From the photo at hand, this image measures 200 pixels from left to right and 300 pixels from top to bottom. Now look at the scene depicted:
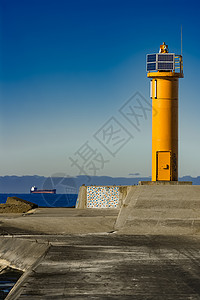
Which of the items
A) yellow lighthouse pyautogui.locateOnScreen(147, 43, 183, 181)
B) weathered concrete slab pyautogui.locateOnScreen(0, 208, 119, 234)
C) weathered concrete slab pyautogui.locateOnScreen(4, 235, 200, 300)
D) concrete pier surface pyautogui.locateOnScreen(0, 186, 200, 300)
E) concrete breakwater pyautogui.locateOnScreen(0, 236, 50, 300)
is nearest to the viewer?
weathered concrete slab pyautogui.locateOnScreen(4, 235, 200, 300)

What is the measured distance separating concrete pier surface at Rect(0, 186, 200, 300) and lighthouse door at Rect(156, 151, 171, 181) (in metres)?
7.95

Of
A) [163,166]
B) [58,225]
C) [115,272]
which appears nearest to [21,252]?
[115,272]

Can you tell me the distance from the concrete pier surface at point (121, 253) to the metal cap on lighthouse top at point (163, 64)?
9492 mm

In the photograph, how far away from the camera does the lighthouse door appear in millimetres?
26656

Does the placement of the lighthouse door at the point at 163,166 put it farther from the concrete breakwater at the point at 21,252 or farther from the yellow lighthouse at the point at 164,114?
the concrete breakwater at the point at 21,252

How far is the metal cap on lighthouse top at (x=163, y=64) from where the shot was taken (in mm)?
26516

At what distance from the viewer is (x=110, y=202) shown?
2828 centimetres

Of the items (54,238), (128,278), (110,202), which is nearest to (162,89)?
(110,202)

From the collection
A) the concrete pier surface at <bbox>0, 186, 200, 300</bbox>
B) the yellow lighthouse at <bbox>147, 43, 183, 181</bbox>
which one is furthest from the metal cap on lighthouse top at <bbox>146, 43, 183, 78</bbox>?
the concrete pier surface at <bbox>0, 186, 200, 300</bbox>

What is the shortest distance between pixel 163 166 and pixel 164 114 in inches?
108

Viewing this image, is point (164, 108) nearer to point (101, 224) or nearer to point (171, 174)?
point (171, 174)

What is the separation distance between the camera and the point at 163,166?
26.7 meters

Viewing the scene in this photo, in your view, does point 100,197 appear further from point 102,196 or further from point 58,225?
point 58,225

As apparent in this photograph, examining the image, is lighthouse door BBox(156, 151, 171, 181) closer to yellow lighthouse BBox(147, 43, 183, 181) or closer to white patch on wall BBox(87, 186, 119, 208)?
yellow lighthouse BBox(147, 43, 183, 181)
